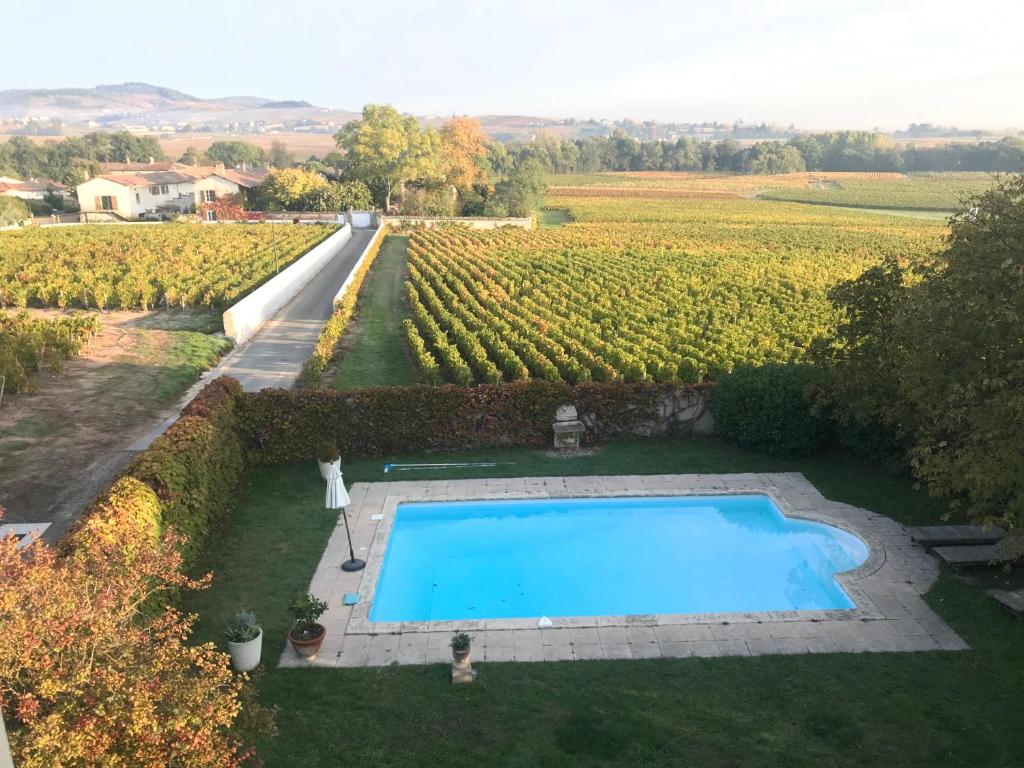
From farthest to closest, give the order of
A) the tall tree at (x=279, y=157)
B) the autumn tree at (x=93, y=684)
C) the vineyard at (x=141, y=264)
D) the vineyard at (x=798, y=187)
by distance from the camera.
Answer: the tall tree at (x=279, y=157)
the vineyard at (x=798, y=187)
the vineyard at (x=141, y=264)
the autumn tree at (x=93, y=684)

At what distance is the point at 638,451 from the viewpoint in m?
18.3

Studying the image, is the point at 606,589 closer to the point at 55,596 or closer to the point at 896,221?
the point at 55,596

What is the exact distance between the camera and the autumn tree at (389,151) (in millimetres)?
87312

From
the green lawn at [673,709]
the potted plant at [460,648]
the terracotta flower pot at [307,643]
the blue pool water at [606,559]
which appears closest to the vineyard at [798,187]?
the blue pool water at [606,559]

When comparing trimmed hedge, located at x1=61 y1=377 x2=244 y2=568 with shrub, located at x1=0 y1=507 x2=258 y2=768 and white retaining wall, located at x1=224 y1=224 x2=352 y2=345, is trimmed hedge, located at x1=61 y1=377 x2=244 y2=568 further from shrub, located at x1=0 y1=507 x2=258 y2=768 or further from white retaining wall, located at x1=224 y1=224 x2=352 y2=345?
white retaining wall, located at x1=224 y1=224 x2=352 y2=345

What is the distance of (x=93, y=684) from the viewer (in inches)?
238

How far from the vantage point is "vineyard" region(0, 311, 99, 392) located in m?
21.1

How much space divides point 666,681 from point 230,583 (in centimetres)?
785

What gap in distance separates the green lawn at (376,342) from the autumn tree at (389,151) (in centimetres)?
4673

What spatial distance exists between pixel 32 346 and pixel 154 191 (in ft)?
241

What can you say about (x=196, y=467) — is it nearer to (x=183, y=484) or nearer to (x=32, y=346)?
(x=183, y=484)

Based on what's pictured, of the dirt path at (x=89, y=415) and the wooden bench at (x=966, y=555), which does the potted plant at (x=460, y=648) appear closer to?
the wooden bench at (x=966, y=555)

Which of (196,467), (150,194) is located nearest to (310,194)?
(150,194)

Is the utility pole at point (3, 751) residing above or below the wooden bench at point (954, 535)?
above
